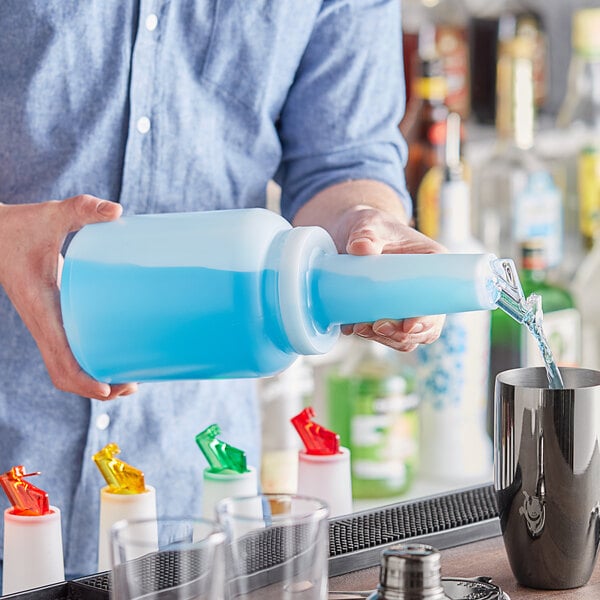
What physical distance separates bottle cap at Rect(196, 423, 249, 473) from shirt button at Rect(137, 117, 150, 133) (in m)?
0.34

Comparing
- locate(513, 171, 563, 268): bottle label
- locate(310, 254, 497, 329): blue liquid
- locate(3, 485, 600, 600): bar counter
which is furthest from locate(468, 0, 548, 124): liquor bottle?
locate(310, 254, 497, 329): blue liquid

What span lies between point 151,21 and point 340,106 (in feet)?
0.77

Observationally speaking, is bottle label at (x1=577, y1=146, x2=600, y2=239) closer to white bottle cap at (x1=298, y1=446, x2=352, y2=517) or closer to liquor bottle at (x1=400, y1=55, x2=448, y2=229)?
liquor bottle at (x1=400, y1=55, x2=448, y2=229)

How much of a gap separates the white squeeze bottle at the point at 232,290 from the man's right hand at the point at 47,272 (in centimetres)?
3

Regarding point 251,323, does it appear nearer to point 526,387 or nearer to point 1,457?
point 526,387

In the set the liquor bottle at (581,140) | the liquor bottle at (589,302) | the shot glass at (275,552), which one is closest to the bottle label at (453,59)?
the liquor bottle at (581,140)

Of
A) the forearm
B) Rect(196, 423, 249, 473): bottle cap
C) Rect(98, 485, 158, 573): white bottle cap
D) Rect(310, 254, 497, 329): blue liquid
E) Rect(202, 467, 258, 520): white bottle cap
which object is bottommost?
Rect(98, 485, 158, 573): white bottle cap

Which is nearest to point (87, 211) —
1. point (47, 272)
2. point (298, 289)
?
point (47, 272)

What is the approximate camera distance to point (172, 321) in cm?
82

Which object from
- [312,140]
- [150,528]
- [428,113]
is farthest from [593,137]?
[150,528]

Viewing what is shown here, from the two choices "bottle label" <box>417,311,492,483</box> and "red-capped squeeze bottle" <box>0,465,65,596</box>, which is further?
"bottle label" <box>417,311,492,483</box>

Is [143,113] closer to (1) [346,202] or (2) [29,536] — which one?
(1) [346,202]

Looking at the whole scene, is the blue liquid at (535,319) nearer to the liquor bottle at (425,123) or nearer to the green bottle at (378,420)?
the green bottle at (378,420)

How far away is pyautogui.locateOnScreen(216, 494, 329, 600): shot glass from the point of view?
2.32 feet
